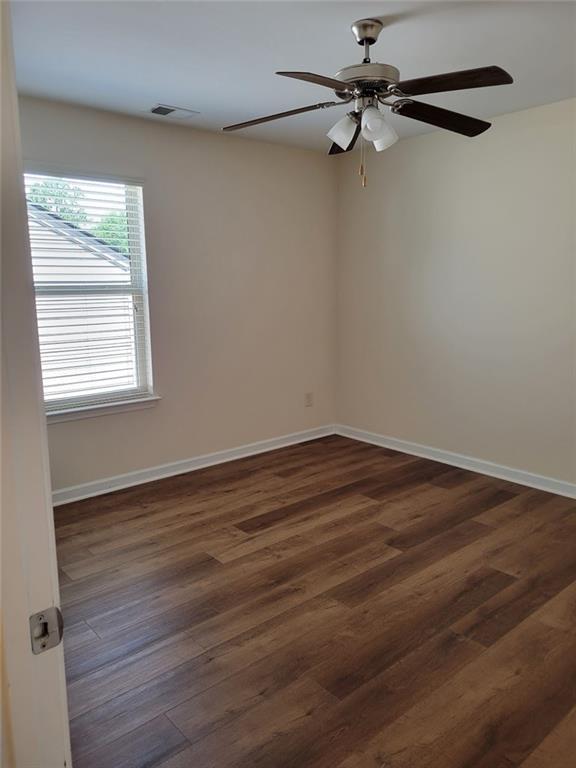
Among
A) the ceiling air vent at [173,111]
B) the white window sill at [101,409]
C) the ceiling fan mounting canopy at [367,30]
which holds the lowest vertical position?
the white window sill at [101,409]

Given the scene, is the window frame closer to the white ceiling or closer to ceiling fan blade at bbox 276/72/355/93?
the white ceiling

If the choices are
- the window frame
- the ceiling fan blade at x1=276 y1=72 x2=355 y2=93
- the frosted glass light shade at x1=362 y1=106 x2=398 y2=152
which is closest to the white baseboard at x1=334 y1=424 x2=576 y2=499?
the window frame

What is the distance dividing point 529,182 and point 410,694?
3174mm

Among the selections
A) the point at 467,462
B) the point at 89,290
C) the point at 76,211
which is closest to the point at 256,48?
the point at 76,211

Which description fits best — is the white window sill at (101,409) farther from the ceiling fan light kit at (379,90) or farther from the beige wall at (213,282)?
the ceiling fan light kit at (379,90)

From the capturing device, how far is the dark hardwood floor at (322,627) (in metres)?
1.76

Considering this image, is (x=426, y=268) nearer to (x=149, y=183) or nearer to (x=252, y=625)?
(x=149, y=183)

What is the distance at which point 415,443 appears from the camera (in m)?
4.59

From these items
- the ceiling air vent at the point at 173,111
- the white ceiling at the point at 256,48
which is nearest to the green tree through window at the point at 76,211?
the white ceiling at the point at 256,48

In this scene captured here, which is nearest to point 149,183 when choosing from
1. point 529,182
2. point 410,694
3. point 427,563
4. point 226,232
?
point 226,232

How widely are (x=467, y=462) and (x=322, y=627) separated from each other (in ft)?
7.60

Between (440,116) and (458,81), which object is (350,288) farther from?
(458,81)

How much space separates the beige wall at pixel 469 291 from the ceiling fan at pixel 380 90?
1379 millimetres

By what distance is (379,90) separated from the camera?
7.55ft
